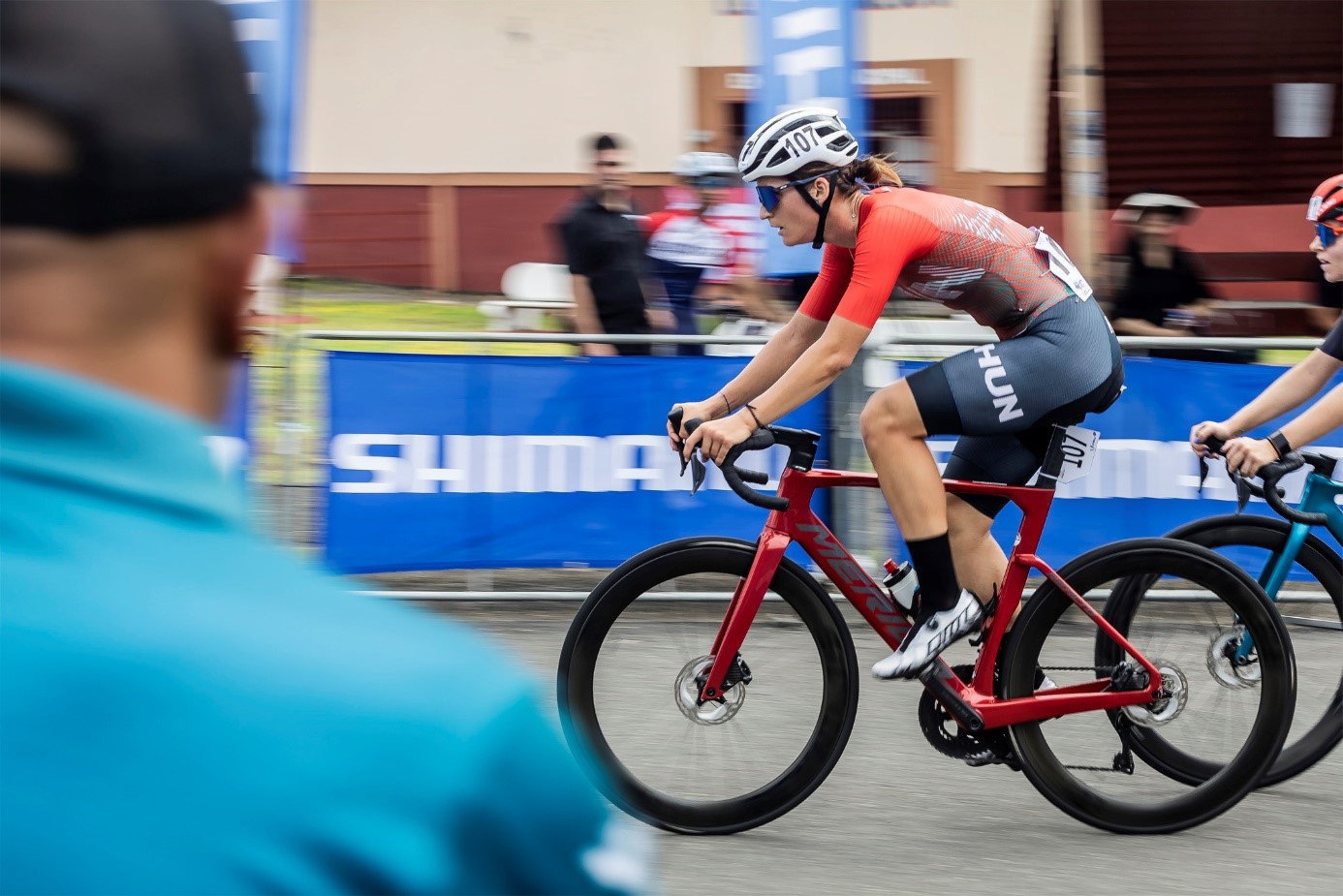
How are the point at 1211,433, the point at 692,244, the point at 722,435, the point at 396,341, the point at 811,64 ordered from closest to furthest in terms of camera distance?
the point at 722,435, the point at 1211,433, the point at 396,341, the point at 811,64, the point at 692,244

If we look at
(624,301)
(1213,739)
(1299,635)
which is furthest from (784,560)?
(624,301)

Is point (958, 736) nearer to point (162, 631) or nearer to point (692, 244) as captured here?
point (162, 631)

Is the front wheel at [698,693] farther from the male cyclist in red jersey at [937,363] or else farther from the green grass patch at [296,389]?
the green grass patch at [296,389]

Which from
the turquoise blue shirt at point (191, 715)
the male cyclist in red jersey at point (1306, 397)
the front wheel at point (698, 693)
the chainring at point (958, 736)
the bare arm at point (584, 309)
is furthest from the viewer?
the bare arm at point (584, 309)

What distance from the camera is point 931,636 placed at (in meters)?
4.39

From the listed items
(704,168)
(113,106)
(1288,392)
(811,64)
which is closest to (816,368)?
(1288,392)

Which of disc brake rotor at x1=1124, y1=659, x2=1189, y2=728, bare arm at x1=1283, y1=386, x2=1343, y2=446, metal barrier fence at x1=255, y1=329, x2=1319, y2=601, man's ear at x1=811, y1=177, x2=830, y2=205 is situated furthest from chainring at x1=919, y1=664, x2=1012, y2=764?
metal barrier fence at x1=255, y1=329, x2=1319, y2=601

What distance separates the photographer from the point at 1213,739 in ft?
15.3

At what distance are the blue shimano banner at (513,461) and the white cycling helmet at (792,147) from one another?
273cm

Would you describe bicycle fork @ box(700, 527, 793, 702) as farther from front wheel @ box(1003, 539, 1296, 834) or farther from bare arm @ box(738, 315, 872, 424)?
front wheel @ box(1003, 539, 1296, 834)

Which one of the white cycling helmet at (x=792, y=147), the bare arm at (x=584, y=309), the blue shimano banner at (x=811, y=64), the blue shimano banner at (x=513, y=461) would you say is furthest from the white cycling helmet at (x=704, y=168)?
the white cycling helmet at (x=792, y=147)

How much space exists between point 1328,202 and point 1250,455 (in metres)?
0.79

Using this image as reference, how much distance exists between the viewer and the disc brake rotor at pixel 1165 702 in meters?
4.59

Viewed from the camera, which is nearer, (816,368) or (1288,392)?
(816,368)
